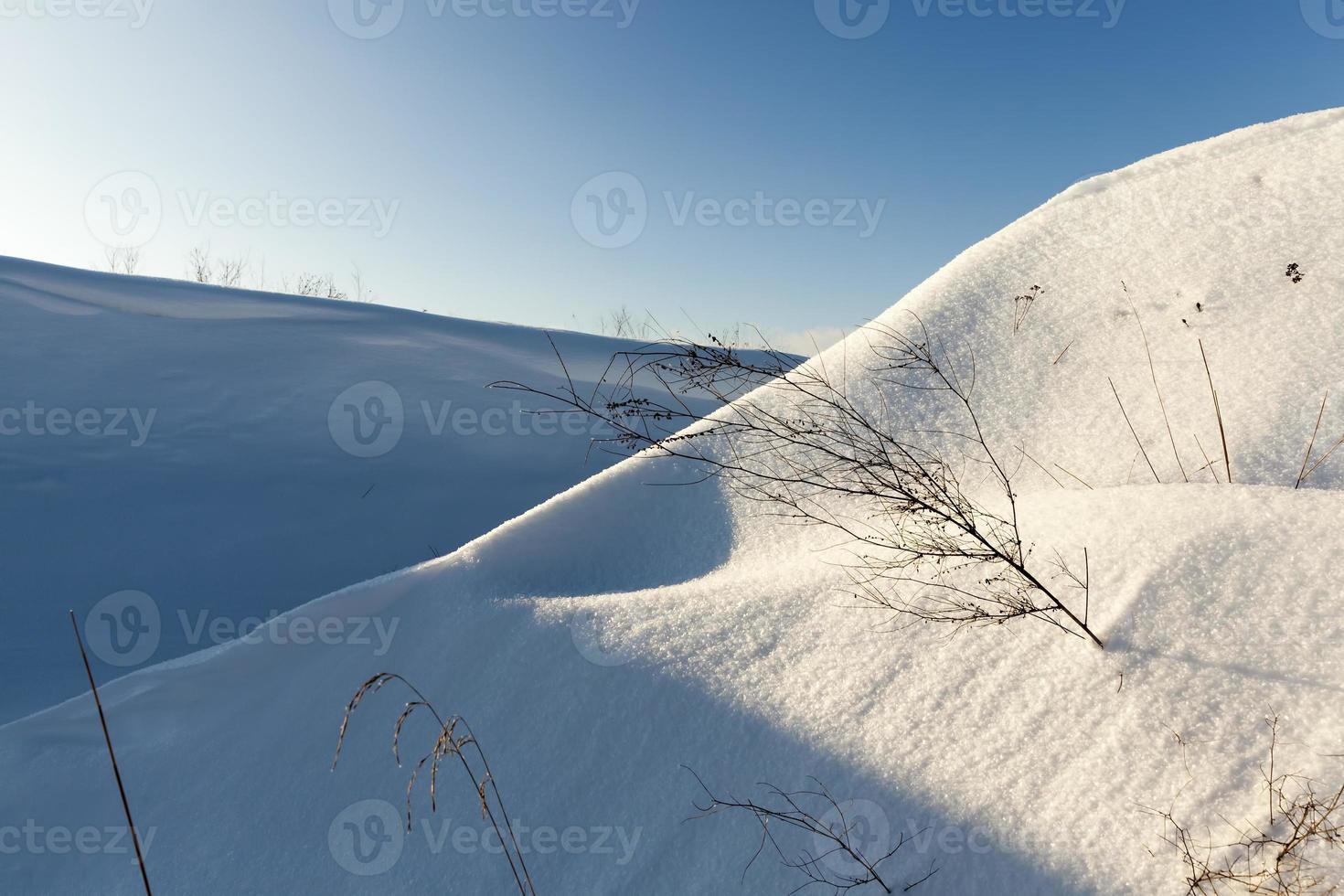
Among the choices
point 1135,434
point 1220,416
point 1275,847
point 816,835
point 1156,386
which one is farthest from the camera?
point 1156,386

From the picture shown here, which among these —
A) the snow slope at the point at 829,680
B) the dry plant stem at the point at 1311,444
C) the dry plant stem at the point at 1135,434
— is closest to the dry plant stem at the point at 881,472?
the snow slope at the point at 829,680

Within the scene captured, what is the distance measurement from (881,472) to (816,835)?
0.79 meters

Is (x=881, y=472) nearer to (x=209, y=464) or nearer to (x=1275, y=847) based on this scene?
(x=1275, y=847)

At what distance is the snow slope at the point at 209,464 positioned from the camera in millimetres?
2912

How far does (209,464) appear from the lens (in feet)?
11.8

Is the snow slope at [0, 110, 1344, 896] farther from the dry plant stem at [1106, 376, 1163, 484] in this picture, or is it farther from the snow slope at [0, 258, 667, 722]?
the snow slope at [0, 258, 667, 722]

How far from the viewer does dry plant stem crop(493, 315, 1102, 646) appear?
1368 mm

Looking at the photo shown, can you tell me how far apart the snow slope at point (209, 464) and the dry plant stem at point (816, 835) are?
237 centimetres

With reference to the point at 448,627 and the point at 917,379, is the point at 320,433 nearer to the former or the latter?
the point at 448,627

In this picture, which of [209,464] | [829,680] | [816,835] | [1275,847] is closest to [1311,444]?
[1275,847]

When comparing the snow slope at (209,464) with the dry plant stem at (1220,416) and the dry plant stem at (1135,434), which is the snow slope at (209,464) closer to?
the dry plant stem at (1135,434)

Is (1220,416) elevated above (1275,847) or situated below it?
above

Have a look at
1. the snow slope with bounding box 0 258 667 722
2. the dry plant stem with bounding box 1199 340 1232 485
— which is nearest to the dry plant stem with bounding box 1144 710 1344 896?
the dry plant stem with bounding box 1199 340 1232 485

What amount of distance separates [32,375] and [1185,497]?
483cm
